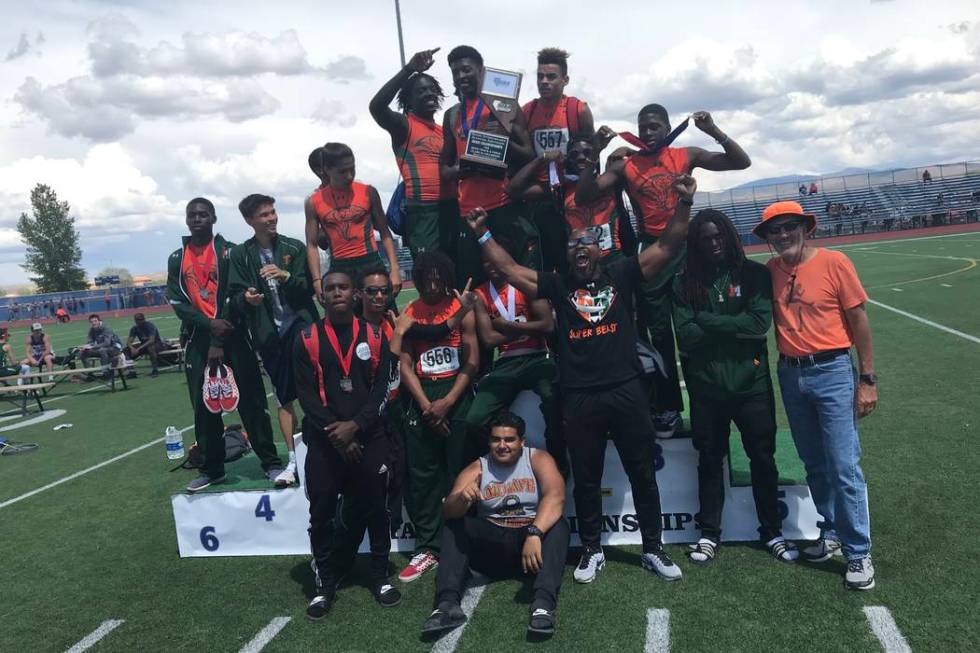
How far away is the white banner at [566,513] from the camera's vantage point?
5.06 m

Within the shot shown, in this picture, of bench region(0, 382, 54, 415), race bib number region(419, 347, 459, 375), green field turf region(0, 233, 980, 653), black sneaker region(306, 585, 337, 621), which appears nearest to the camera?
green field turf region(0, 233, 980, 653)

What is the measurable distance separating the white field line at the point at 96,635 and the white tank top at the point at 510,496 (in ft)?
7.81

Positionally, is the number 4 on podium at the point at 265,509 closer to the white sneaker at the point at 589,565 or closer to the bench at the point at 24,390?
the white sneaker at the point at 589,565

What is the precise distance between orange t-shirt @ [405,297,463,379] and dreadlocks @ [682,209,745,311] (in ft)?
5.10

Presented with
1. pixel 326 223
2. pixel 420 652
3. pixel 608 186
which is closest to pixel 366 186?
pixel 326 223

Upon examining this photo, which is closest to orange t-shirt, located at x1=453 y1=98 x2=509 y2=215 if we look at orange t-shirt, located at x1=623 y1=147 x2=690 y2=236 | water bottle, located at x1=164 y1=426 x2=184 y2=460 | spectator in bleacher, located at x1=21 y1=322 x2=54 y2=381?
orange t-shirt, located at x1=623 y1=147 x2=690 y2=236

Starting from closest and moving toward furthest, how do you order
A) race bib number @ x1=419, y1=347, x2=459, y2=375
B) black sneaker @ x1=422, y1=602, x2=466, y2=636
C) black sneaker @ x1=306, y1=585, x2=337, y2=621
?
black sneaker @ x1=422, y1=602, x2=466, y2=636 < black sneaker @ x1=306, y1=585, x2=337, y2=621 < race bib number @ x1=419, y1=347, x2=459, y2=375

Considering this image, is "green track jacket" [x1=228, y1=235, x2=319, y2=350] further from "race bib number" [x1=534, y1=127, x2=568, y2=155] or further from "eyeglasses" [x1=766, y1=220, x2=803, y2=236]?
"eyeglasses" [x1=766, y1=220, x2=803, y2=236]

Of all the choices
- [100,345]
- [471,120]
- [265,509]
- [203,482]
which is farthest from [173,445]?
[100,345]

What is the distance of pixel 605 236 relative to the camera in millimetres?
5488

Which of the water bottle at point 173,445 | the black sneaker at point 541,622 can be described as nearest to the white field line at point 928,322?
the black sneaker at point 541,622

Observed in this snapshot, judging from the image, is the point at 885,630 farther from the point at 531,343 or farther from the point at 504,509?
the point at 531,343

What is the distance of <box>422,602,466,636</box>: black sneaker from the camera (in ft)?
13.3

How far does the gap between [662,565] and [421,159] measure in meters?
3.49
